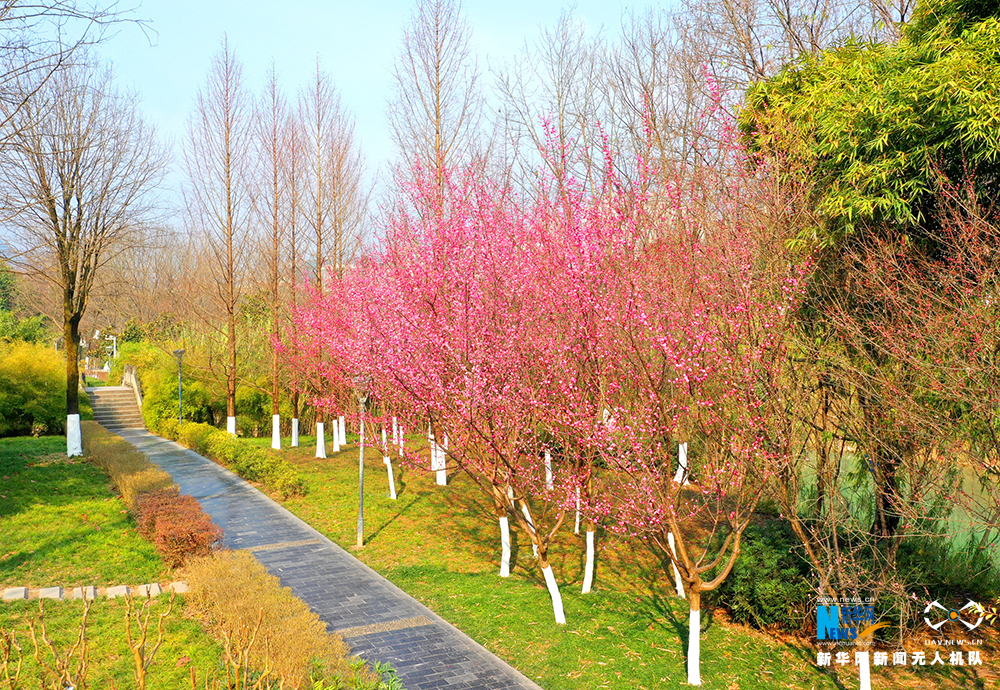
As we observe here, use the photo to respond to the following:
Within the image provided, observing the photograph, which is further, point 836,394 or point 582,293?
point 836,394

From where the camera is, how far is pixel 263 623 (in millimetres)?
5953

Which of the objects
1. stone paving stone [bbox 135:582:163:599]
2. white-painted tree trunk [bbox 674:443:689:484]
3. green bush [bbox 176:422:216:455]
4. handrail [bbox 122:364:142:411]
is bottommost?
stone paving stone [bbox 135:582:163:599]

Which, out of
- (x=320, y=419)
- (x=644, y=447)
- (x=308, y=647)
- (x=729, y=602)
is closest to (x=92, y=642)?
(x=308, y=647)

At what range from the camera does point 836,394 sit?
289 inches

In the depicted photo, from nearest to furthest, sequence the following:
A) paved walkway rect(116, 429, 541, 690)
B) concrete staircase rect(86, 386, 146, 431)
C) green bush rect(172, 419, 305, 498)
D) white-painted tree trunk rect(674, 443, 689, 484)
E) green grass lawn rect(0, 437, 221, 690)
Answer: green grass lawn rect(0, 437, 221, 690), paved walkway rect(116, 429, 541, 690), white-painted tree trunk rect(674, 443, 689, 484), green bush rect(172, 419, 305, 498), concrete staircase rect(86, 386, 146, 431)

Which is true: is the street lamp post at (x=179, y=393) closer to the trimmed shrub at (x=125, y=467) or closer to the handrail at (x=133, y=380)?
the handrail at (x=133, y=380)

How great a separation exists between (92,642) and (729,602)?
6907 millimetres

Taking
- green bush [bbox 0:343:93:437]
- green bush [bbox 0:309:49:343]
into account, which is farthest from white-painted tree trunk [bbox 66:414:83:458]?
green bush [bbox 0:309:49:343]

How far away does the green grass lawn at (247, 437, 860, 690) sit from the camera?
6.62m

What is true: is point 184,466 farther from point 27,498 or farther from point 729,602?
point 729,602

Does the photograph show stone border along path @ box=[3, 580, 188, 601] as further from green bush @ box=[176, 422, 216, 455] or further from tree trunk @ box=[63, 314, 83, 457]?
green bush @ box=[176, 422, 216, 455]

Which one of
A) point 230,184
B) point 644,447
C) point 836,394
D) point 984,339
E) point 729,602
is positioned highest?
point 230,184

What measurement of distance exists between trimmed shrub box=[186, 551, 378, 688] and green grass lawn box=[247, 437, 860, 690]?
1892 mm

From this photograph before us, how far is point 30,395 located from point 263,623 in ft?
56.4
